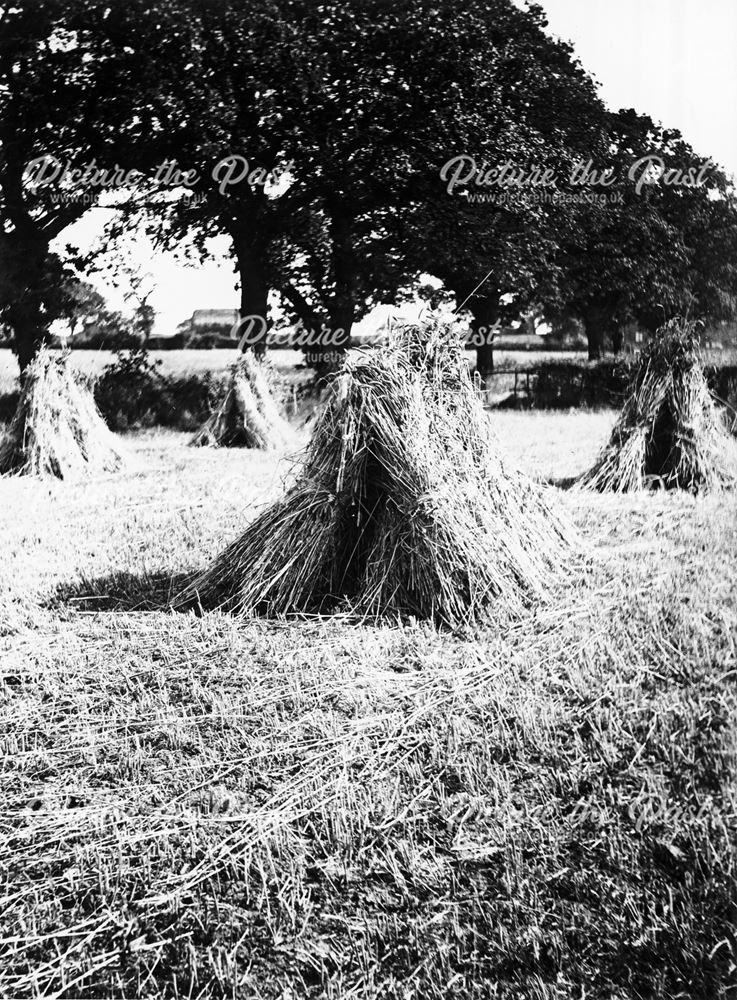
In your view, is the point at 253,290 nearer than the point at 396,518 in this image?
No

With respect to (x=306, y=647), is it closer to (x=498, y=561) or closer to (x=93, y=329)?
(x=498, y=561)

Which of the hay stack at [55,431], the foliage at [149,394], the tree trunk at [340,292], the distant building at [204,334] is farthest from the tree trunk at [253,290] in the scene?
the distant building at [204,334]

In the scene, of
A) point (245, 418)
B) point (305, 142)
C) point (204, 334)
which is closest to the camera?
point (245, 418)

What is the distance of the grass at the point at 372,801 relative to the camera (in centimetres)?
221

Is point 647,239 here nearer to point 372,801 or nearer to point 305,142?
point 305,142

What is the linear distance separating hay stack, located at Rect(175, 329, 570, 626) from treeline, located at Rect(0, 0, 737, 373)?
12761 millimetres

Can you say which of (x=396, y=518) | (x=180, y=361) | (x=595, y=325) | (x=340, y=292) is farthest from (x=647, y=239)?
(x=396, y=518)

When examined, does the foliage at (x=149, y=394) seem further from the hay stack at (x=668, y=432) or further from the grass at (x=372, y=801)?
the grass at (x=372, y=801)

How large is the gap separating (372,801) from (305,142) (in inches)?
718

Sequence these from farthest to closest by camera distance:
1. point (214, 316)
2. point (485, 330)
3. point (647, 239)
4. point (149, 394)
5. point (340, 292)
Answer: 1. point (214, 316)
2. point (647, 239)
3. point (485, 330)
4. point (340, 292)
5. point (149, 394)

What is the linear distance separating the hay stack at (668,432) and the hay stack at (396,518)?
385cm

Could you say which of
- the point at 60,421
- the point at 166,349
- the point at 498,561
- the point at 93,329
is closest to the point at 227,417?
the point at 60,421

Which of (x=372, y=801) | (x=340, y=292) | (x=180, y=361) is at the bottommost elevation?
(x=372, y=801)

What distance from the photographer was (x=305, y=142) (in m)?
18.9
